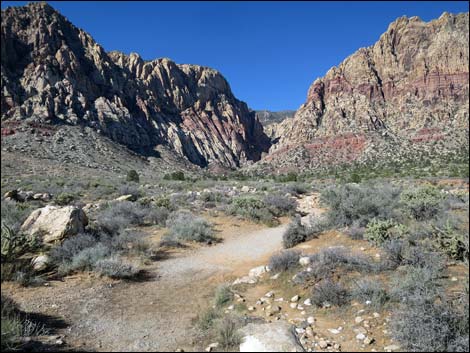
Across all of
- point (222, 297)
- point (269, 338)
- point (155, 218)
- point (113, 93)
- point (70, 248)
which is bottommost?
point (222, 297)

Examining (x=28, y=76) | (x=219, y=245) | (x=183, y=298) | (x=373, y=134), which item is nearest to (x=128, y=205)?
(x=219, y=245)

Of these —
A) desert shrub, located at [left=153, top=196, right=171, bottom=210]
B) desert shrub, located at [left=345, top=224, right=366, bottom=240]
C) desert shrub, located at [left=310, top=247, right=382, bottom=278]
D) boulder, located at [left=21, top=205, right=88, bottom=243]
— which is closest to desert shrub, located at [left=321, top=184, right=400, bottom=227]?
desert shrub, located at [left=345, top=224, right=366, bottom=240]

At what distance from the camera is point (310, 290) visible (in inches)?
271

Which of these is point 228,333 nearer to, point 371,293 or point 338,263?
point 371,293

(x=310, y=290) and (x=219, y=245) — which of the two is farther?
(x=219, y=245)

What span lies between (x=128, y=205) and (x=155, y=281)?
8822 mm

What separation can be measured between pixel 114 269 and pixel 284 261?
4285 millimetres

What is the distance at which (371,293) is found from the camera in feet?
19.8

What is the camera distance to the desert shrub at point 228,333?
4.88 meters

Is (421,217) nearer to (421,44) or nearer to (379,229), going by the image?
(379,229)

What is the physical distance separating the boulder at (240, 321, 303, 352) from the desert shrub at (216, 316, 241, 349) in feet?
0.39

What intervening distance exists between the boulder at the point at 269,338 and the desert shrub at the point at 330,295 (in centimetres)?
121

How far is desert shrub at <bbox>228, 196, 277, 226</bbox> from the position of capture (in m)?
17.1

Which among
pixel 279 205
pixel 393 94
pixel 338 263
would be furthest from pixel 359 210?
pixel 393 94
